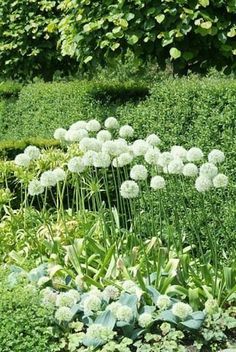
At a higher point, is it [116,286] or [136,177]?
[136,177]

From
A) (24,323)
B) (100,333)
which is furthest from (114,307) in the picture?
(24,323)

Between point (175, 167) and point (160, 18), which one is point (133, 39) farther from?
point (175, 167)

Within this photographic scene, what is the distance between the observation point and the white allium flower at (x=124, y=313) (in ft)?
13.4

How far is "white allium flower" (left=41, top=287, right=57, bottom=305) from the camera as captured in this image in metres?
4.30

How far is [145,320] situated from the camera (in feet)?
13.4

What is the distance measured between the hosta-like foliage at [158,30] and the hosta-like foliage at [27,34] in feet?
10.8

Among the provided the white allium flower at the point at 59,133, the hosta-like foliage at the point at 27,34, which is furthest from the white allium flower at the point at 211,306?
the hosta-like foliage at the point at 27,34

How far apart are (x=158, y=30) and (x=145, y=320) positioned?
442 cm

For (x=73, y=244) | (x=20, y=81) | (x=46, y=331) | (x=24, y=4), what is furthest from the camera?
(x=20, y=81)

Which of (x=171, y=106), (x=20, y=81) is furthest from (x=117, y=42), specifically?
(x=20, y=81)

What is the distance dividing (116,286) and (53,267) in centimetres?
48

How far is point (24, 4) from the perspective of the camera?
38.8 ft

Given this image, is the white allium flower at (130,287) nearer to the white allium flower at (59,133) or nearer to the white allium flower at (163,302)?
the white allium flower at (163,302)

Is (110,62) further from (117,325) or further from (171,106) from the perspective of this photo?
(117,325)
